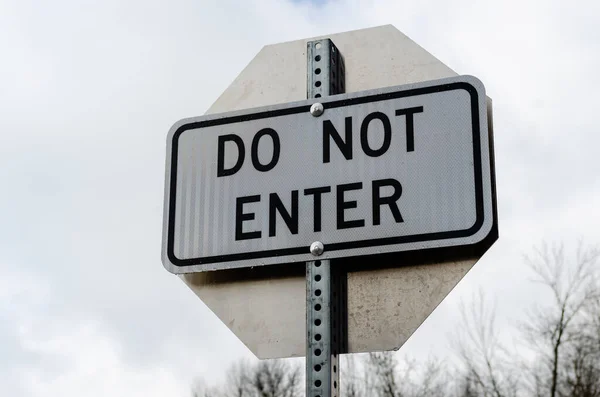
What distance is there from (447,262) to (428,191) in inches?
8.1

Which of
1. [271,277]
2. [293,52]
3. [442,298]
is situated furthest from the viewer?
[293,52]

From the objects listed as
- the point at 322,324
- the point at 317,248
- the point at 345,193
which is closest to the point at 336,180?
the point at 345,193

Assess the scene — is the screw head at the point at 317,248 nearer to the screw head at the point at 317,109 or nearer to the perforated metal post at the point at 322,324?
the perforated metal post at the point at 322,324

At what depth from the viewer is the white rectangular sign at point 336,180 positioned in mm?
2574

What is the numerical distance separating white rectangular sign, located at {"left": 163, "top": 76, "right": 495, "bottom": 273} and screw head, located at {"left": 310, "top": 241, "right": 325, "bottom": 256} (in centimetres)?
1

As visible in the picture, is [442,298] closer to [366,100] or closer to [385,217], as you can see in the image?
[385,217]

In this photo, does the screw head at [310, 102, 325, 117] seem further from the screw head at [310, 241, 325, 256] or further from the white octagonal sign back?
the screw head at [310, 241, 325, 256]

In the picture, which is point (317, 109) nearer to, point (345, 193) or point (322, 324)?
point (345, 193)

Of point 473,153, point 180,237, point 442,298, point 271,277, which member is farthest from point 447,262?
point 180,237

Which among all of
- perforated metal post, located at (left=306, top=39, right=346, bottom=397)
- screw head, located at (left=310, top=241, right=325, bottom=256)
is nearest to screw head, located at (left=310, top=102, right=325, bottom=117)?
perforated metal post, located at (left=306, top=39, right=346, bottom=397)

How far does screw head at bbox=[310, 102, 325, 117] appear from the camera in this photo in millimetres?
2807

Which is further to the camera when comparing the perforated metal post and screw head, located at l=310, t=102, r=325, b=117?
screw head, located at l=310, t=102, r=325, b=117

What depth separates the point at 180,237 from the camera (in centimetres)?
284

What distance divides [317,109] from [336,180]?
0.25 meters
